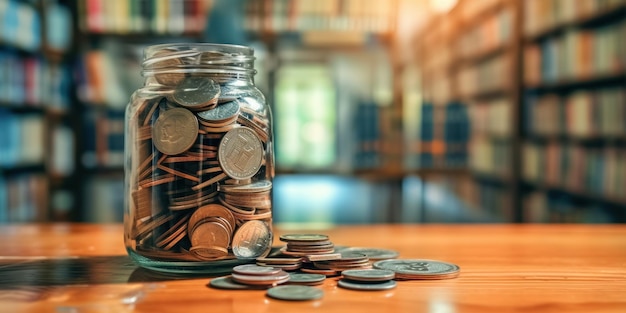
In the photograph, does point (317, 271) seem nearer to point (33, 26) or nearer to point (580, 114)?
point (580, 114)

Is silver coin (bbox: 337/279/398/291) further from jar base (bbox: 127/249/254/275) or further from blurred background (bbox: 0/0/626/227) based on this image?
blurred background (bbox: 0/0/626/227)

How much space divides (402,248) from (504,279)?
0.85ft

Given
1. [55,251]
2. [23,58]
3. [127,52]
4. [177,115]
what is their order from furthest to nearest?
[127,52]
[23,58]
[55,251]
[177,115]

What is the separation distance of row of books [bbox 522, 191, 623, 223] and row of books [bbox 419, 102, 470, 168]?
68 cm

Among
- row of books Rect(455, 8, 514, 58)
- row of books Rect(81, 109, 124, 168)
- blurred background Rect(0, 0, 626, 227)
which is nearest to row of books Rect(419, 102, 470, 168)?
blurred background Rect(0, 0, 626, 227)

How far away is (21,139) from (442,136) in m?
2.39

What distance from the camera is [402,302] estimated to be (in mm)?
678

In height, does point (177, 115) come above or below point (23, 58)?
below

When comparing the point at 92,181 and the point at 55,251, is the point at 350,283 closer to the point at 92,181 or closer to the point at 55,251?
the point at 55,251

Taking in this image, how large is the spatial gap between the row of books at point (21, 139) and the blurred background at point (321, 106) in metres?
0.01

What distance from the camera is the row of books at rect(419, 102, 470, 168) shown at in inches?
163

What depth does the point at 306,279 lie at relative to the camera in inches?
29.7

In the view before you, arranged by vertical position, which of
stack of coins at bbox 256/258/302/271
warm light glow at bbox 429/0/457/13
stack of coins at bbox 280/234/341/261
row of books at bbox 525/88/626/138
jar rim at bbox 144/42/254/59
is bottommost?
stack of coins at bbox 256/258/302/271

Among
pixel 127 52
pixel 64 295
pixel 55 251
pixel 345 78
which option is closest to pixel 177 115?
pixel 64 295
